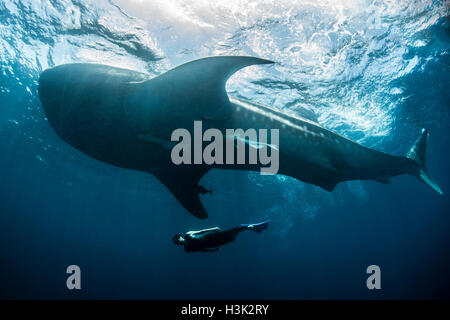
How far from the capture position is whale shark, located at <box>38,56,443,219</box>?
10.4ft

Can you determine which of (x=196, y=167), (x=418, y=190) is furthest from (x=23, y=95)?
(x=418, y=190)

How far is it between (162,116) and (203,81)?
2.87 feet

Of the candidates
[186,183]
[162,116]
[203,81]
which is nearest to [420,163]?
[186,183]

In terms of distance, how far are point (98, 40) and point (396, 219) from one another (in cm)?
6705

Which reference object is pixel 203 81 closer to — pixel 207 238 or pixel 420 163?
pixel 207 238

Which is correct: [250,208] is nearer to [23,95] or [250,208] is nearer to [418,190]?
[418,190]

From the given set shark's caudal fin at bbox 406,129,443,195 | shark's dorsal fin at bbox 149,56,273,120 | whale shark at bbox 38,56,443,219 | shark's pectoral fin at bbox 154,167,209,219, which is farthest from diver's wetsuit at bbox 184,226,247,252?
shark's caudal fin at bbox 406,129,443,195

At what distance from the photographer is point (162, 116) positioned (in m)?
3.54

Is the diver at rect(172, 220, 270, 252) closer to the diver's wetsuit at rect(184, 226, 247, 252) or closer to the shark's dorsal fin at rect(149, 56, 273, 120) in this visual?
the diver's wetsuit at rect(184, 226, 247, 252)

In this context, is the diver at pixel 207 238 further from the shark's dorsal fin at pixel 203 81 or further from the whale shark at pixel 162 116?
the shark's dorsal fin at pixel 203 81

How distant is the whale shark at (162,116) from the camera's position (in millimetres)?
3170

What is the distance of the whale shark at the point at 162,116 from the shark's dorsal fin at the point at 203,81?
0.01 m

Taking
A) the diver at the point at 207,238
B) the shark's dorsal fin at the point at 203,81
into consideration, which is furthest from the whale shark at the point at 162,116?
the diver at the point at 207,238

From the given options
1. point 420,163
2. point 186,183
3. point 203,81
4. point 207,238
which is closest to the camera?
point 203,81
